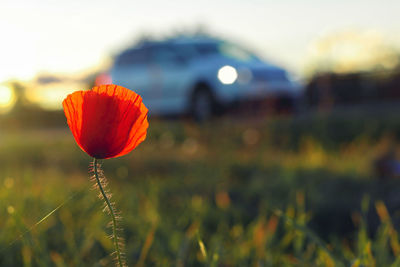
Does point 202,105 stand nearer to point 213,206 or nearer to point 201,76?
point 201,76

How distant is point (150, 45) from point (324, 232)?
29.0 ft

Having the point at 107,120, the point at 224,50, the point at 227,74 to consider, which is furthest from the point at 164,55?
the point at 107,120

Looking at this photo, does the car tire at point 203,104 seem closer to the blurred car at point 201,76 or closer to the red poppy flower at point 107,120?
the blurred car at point 201,76

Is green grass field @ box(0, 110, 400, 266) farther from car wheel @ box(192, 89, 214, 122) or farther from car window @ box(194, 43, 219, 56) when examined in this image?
car window @ box(194, 43, 219, 56)

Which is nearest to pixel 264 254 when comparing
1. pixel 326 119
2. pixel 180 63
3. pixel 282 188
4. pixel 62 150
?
pixel 282 188

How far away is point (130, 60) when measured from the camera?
11352 millimetres

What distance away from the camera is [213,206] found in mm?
3260

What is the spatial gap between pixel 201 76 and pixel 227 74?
0.65m

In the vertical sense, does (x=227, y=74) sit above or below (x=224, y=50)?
below

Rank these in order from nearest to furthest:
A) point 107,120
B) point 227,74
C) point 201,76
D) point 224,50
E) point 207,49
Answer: point 107,120 < point 227,74 < point 201,76 < point 224,50 < point 207,49

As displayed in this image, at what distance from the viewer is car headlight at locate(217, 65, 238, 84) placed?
9.24 meters

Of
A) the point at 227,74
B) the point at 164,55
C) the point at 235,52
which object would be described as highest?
the point at 164,55

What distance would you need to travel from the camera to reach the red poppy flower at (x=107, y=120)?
76 cm

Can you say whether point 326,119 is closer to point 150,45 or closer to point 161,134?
point 161,134
